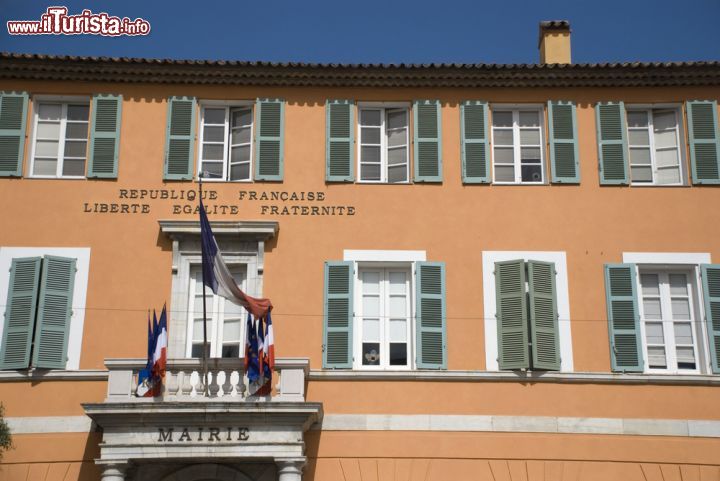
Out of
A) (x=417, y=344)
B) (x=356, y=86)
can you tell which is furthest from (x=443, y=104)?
(x=417, y=344)

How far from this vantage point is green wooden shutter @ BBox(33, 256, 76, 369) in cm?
1898

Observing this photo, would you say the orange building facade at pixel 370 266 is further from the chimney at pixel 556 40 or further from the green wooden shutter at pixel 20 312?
the chimney at pixel 556 40

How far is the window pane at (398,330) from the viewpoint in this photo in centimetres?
1945

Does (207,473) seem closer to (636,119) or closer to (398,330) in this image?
(398,330)

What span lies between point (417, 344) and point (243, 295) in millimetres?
3242

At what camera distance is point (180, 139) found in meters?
20.4

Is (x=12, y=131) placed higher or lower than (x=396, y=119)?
lower

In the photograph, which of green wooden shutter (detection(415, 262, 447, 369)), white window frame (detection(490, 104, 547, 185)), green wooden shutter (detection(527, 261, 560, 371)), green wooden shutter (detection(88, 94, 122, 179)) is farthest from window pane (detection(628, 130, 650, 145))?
green wooden shutter (detection(88, 94, 122, 179))

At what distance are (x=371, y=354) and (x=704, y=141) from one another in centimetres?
721

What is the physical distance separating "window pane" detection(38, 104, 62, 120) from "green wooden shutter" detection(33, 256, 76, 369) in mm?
2878

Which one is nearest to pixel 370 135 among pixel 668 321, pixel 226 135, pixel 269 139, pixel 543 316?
pixel 269 139

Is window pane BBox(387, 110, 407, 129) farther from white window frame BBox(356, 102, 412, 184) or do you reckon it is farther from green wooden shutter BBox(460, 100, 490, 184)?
green wooden shutter BBox(460, 100, 490, 184)

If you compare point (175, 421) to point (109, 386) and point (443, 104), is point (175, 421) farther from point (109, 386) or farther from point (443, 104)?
point (443, 104)

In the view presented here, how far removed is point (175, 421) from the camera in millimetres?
17672
